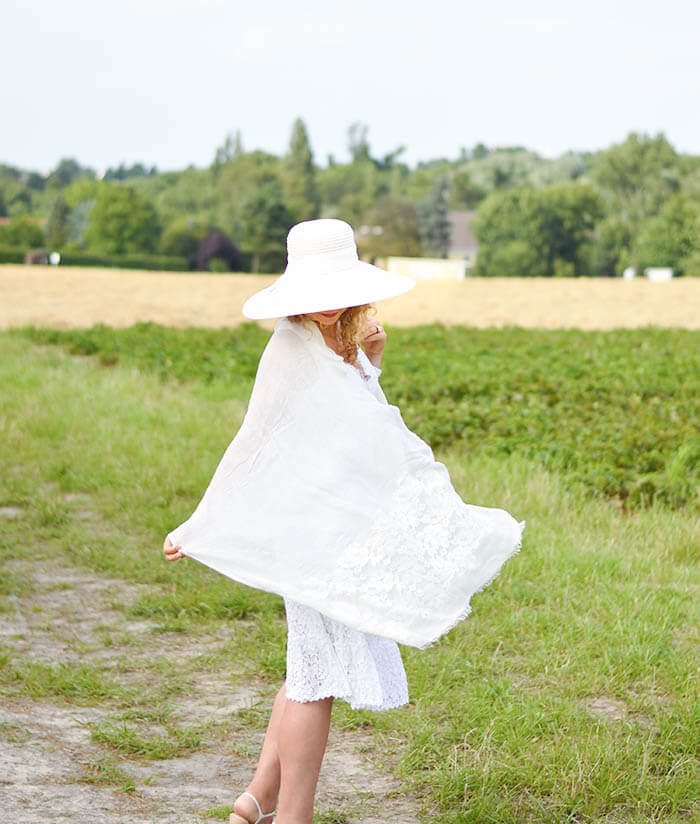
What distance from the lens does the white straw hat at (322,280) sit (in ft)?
8.24

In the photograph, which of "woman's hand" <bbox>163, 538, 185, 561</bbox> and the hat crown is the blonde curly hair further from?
"woman's hand" <bbox>163, 538, 185, 561</bbox>

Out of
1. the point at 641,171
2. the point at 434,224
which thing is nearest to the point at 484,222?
the point at 434,224

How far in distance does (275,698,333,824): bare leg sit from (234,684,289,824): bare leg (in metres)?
0.14

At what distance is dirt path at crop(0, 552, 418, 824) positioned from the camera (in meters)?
3.12

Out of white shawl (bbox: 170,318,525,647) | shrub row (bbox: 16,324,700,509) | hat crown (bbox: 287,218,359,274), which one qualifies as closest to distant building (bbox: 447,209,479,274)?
shrub row (bbox: 16,324,700,509)

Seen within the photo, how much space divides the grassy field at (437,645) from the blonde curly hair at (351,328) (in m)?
1.36

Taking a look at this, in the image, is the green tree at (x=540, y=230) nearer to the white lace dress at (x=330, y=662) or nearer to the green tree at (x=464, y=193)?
the green tree at (x=464, y=193)

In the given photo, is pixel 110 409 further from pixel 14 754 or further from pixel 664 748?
pixel 664 748

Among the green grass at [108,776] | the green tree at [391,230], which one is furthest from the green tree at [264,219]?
the green grass at [108,776]

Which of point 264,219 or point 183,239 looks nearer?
point 264,219

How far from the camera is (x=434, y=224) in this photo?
3012 inches

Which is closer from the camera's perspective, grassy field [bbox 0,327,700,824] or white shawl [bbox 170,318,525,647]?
white shawl [bbox 170,318,525,647]

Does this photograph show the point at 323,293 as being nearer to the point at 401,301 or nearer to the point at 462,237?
the point at 401,301

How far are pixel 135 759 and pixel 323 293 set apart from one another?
1846 mm
